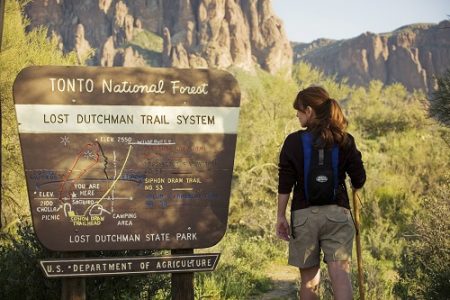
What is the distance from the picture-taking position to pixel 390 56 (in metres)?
179

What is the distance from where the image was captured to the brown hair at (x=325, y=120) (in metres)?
3.43

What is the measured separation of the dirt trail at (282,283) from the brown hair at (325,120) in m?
3.75

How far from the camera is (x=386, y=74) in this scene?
180 m

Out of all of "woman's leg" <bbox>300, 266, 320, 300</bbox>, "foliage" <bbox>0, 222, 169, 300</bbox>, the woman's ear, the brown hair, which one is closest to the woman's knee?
"woman's leg" <bbox>300, 266, 320, 300</bbox>

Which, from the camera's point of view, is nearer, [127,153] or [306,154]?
[306,154]

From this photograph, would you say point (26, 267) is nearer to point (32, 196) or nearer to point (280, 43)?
point (32, 196)

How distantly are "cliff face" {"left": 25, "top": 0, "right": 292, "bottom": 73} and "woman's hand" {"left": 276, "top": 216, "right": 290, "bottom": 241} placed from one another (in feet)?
485

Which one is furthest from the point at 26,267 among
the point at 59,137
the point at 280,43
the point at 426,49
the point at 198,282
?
the point at 426,49

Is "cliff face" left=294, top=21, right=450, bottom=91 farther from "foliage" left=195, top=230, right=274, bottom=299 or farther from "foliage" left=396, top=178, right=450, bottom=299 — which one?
"foliage" left=396, top=178, right=450, bottom=299

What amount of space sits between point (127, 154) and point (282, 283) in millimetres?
4601

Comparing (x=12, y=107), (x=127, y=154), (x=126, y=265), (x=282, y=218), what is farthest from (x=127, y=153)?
(x=12, y=107)

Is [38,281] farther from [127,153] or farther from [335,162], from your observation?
[335,162]

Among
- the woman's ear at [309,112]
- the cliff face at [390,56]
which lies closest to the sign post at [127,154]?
the woman's ear at [309,112]

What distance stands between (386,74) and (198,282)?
18464 centimetres
